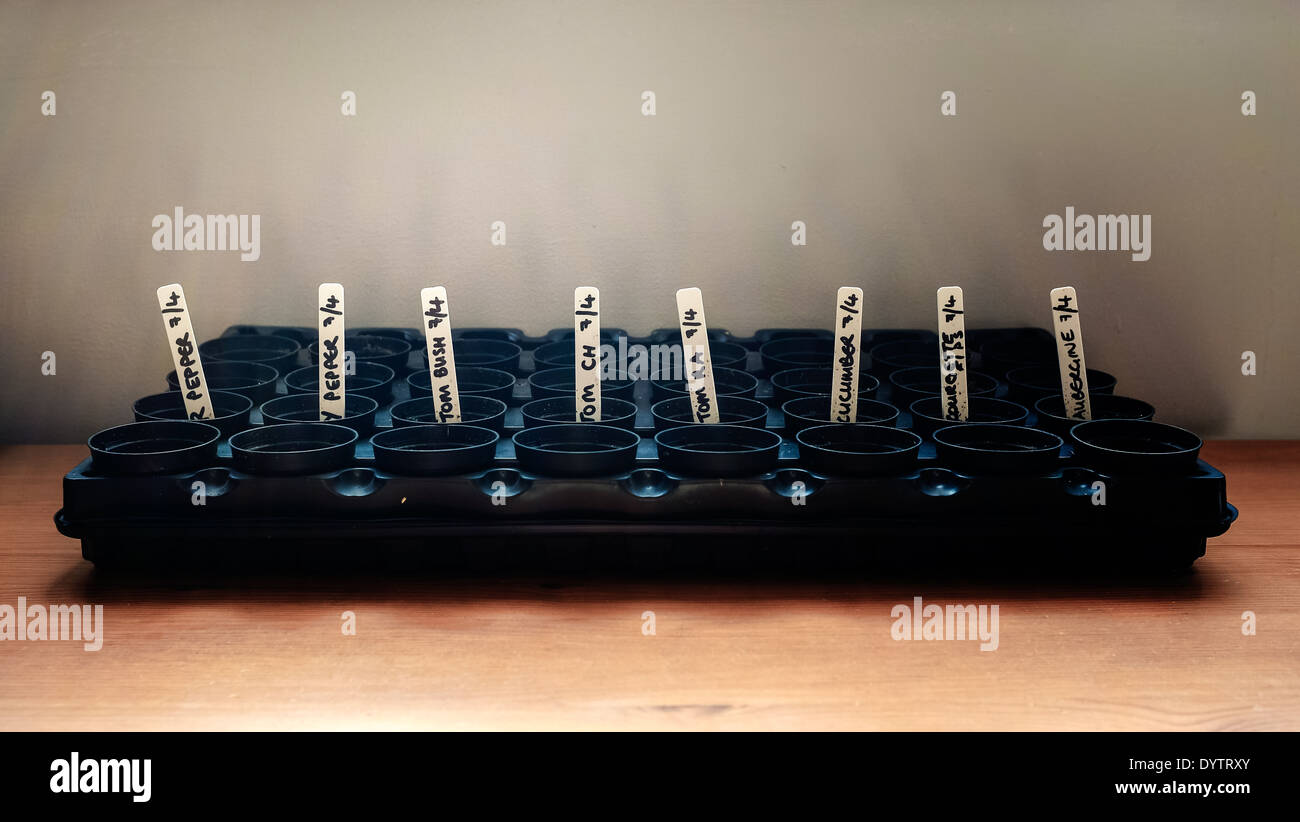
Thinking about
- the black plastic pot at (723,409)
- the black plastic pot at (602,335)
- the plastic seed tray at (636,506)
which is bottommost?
the plastic seed tray at (636,506)

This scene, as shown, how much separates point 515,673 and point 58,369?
0.92 metres

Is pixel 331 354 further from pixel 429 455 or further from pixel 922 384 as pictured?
pixel 922 384

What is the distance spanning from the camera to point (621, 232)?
1289mm

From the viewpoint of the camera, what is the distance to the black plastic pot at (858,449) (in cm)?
88

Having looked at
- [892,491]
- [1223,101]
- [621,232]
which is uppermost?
[1223,101]

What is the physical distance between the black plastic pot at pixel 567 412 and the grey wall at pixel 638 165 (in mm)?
285

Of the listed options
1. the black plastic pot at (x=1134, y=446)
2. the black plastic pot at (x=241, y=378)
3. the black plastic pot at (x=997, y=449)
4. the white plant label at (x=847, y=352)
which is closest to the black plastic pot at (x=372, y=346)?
the black plastic pot at (x=241, y=378)

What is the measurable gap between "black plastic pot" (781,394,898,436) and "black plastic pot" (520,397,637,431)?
0.16 metres

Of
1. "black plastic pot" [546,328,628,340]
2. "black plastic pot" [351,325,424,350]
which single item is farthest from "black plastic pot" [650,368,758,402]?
"black plastic pot" [351,325,424,350]

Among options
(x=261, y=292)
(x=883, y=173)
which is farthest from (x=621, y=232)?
(x=261, y=292)

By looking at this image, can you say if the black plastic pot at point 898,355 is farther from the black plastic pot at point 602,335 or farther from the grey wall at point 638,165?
the black plastic pot at point 602,335

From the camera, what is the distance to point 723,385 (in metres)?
1.14
